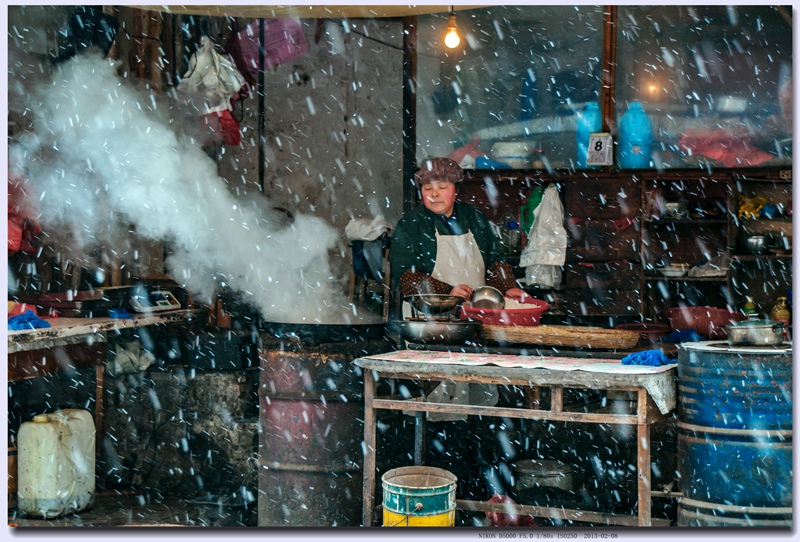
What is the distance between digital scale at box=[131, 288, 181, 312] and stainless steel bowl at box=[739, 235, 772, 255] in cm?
463

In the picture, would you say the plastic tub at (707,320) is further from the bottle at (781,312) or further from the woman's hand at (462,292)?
the bottle at (781,312)

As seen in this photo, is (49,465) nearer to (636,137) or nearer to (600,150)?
(600,150)

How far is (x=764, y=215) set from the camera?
7387 mm

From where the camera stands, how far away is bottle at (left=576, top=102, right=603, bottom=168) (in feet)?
24.1

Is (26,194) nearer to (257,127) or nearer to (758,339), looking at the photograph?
(257,127)

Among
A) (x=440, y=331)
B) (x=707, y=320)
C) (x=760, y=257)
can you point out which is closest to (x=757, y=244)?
(x=760, y=257)

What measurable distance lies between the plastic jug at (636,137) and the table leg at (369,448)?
153 inches

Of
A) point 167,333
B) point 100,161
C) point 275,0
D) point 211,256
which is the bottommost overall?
point 167,333

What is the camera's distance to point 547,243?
745 centimetres

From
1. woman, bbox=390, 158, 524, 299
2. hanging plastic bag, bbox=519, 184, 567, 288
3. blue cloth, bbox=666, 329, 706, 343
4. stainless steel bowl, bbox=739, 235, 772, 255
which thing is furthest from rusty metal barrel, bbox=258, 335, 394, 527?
stainless steel bowl, bbox=739, 235, 772, 255

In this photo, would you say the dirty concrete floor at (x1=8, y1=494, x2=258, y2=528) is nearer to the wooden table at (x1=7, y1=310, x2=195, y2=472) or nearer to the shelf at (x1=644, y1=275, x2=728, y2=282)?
the wooden table at (x1=7, y1=310, x2=195, y2=472)

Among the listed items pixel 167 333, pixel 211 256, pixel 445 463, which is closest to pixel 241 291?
pixel 211 256

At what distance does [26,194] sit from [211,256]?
165 cm

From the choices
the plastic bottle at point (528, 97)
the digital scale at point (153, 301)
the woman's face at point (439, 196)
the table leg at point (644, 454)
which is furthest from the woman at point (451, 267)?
the digital scale at point (153, 301)
